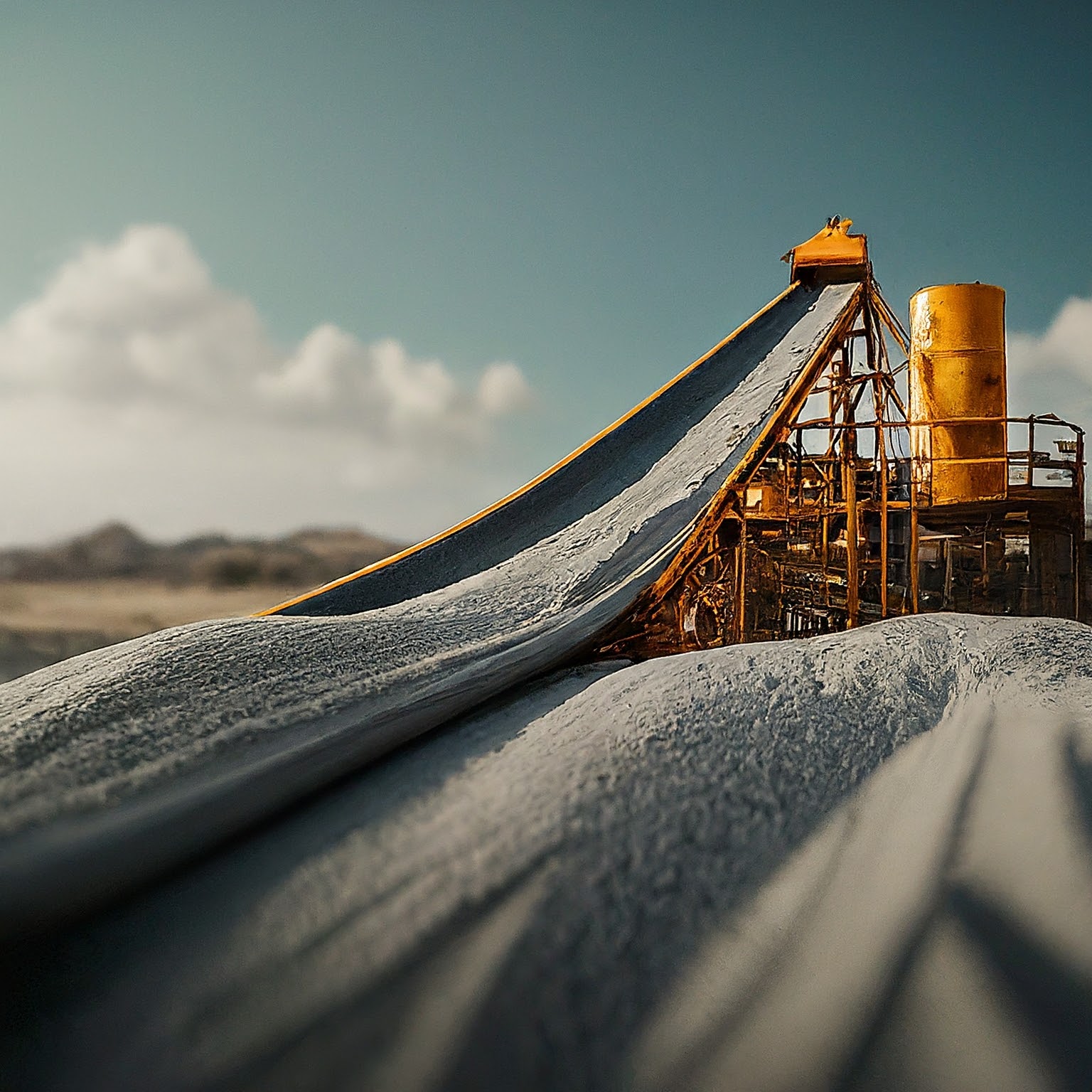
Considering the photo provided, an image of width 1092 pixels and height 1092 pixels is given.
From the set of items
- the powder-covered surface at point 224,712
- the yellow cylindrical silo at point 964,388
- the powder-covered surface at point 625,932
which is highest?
the yellow cylindrical silo at point 964,388

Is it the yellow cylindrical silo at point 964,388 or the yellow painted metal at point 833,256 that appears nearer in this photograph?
the yellow painted metal at point 833,256

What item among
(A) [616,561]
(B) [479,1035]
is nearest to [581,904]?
(B) [479,1035]

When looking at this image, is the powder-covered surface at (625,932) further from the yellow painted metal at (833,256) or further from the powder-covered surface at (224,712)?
the yellow painted metal at (833,256)

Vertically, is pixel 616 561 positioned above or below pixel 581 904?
above

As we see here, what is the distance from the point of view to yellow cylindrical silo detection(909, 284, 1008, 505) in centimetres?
219

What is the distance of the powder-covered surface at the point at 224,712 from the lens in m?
0.29

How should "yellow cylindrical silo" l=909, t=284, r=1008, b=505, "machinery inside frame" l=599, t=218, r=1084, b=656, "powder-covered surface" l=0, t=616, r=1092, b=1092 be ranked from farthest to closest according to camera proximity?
"yellow cylindrical silo" l=909, t=284, r=1008, b=505 → "machinery inside frame" l=599, t=218, r=1084, b=656 → "powder-covered surface" l=0, t=616, r=1092, b=1092

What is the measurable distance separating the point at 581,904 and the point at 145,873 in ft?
0.67

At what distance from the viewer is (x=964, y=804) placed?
0.36m

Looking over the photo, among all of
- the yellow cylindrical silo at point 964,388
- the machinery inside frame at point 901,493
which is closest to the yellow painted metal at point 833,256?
the machinery inside frame at point 901,493

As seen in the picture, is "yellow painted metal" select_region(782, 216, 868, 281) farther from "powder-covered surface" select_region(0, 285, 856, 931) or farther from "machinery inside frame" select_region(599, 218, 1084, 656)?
"powder-covered surface" select_region(0, 285, 856, 931)

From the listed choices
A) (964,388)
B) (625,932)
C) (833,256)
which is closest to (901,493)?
(964,388)

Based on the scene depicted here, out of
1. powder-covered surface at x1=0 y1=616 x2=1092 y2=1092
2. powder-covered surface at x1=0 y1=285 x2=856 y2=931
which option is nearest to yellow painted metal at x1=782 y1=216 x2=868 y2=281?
powder-covered surface at x1=0 y1=285 x2=856 y2=931

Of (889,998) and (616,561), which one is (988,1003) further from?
(616,561)
